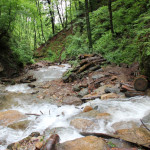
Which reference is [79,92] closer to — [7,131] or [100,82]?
[100,82]

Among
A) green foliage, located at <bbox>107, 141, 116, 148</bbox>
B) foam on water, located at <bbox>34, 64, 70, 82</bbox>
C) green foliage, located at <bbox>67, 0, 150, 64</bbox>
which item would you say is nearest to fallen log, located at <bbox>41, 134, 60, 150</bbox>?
green foliage, located at <bbox>107, 141, 116, 148</bbox>

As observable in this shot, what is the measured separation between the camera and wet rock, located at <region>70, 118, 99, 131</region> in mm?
3684

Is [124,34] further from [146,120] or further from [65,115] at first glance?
[65,115]

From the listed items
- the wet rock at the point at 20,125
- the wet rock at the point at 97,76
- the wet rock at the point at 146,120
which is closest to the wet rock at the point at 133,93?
the wet rock at the point at 146,120

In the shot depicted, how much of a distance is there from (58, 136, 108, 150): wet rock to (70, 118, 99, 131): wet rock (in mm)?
663

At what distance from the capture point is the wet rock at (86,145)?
272 cm

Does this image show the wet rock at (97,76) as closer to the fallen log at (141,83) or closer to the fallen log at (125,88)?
the fallen log at (125,88)

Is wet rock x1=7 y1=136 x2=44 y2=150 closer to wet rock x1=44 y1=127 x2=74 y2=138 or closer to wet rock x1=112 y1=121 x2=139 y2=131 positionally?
wet rock x1=44 y1=127 x2=74 y2=138

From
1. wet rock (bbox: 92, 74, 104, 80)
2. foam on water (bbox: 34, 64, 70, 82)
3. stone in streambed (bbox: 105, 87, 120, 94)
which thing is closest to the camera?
stone in streambed (bbox: 105, 87, 120, 94)

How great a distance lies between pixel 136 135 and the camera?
2.97 meters

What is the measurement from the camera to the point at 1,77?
34.4ft

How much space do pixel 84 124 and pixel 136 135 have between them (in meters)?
1.46

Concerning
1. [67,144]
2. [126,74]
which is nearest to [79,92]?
[126,74]

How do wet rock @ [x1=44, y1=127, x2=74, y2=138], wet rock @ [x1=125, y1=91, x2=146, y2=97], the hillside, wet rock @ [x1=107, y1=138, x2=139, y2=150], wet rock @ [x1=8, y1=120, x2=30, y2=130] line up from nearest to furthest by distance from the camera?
1. wet rock @ [x1=107, y1=138, x2=139, y2=150]
2. wet rock @ [x1=44, y1=127, x2=74, y2=138]
3. wet rock @ [x1=8, y1=120, x2=30, y2=130]
4. wet rock @ [x1=125, y1=91, x2=146, y2=97]
5. the hillside
